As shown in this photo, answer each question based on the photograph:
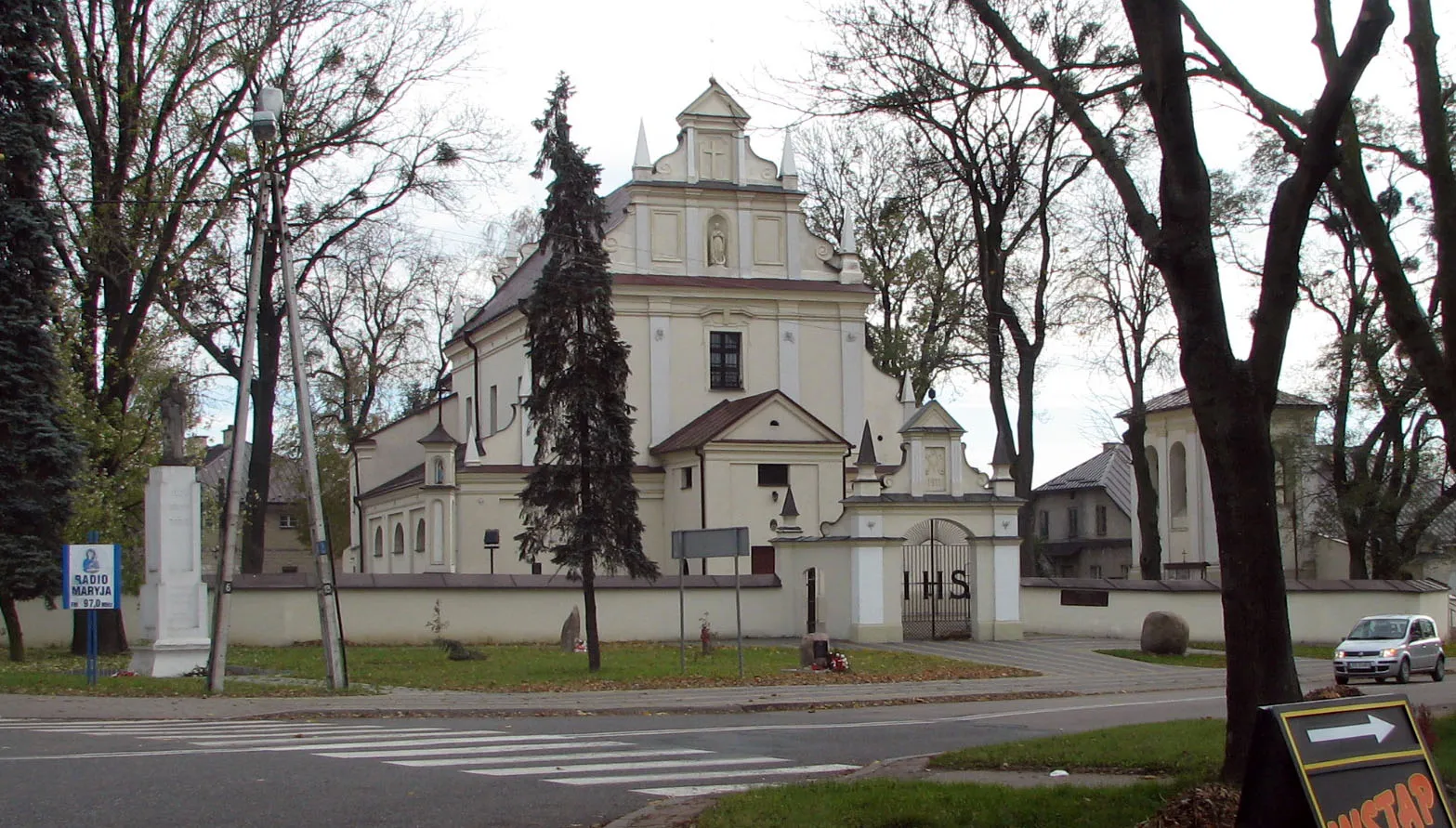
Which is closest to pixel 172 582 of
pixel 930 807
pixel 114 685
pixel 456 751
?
pixel 114 685

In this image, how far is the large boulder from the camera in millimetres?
32031

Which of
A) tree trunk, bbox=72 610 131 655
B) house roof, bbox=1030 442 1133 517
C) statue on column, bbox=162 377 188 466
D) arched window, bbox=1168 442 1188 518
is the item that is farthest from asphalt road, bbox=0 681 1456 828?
house roof, bbox=1030 442 1133 517

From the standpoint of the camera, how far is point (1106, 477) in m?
73.2

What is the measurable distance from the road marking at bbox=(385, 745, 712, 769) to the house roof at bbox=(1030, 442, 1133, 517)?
57664 millimetres

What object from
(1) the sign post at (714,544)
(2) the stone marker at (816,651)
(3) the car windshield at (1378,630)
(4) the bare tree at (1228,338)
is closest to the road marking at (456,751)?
(4) the bare tree at (1228,338)

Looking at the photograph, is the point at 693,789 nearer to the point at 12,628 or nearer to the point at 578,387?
the point at 578,387

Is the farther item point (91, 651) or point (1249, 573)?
point (91, 651)

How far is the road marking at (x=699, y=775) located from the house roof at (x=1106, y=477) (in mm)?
58444

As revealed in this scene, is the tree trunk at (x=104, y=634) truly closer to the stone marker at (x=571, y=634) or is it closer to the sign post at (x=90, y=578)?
the sign post at (x=90, y=578)

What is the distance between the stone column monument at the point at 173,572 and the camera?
2452cm

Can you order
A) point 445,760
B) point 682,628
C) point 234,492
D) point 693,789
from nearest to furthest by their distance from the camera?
point 693,789 < point 445,760 < point 234,492 < point 682,628

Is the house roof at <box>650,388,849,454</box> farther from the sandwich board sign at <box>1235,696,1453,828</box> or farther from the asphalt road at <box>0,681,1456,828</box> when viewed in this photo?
the sandwich board sign at <box>1235,696,1453,828</box>

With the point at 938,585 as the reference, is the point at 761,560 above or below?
above

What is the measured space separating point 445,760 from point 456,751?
89cm
